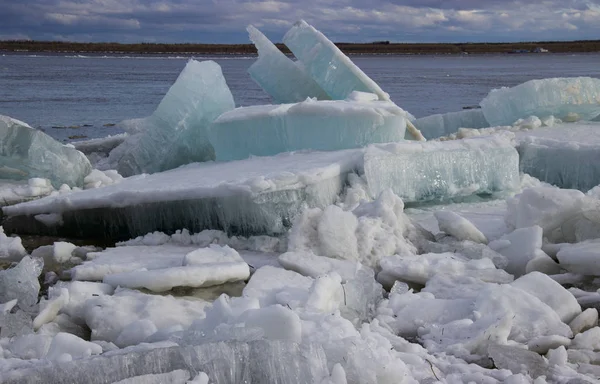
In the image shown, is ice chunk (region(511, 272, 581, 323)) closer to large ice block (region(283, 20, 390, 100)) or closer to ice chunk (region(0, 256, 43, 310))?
ice chunk (region(0, 256, 43, 310))

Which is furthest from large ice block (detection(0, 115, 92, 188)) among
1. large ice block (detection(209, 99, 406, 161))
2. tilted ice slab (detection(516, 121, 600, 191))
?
tilted ice slab (detection(516, 121, 600, 191))

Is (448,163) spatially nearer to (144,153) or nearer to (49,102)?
(144,153)

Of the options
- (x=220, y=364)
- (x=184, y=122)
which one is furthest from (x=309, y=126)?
(x=220, y=364)

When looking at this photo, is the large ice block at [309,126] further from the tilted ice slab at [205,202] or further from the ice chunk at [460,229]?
the ice chunk at [460,229]

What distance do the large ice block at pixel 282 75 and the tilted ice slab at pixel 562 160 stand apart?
1.89 metres

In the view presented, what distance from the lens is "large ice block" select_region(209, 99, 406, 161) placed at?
537cm

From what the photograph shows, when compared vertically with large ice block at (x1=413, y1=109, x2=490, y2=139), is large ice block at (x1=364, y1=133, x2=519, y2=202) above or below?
above

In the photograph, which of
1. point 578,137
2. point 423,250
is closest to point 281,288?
point 423,250

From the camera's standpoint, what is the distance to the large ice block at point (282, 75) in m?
7.08

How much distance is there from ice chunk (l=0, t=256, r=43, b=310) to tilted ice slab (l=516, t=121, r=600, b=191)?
4049mm

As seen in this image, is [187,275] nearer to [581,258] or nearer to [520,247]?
[520,247]

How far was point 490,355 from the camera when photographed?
276cm

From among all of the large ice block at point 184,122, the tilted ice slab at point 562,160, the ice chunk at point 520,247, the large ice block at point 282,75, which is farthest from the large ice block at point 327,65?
the ice chunk at point 520,247

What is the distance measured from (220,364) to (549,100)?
618cm
